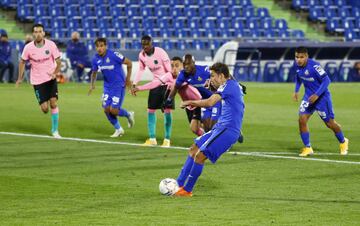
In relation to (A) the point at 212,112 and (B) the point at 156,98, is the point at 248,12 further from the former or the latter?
(A) the point at 212,112

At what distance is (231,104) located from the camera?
13.0 m

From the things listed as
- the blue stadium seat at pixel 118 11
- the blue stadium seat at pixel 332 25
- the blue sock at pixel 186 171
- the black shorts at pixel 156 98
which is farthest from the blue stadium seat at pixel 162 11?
the blue sock at pixel 186 171

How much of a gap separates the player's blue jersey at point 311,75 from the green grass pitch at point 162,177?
1.13 m

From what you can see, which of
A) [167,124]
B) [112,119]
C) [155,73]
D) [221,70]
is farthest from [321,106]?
[221,70]

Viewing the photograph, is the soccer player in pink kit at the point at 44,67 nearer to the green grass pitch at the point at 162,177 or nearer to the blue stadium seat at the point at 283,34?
the green grass pitch at the point at 162,177

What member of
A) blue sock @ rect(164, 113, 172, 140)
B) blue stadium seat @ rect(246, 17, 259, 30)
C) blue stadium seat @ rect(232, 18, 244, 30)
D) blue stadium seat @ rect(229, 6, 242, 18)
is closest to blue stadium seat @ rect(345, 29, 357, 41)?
blue stadium seat @ rect(246, 17, 259, 30)

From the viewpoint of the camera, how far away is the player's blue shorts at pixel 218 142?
1295cm

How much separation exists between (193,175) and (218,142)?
0.50 m

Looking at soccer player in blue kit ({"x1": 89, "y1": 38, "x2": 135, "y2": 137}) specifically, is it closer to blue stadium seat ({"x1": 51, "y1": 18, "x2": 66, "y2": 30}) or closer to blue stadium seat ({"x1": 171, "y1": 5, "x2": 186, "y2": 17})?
blue stadium seat ({"x1": 51, "y1": 18, "x2": 66, "y2": 30})

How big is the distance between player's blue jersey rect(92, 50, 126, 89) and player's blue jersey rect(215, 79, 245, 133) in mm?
9104

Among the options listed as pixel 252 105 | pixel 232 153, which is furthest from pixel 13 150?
pixel 252 105

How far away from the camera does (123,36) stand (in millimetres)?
47219

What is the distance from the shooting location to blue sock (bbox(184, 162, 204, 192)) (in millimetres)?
13000

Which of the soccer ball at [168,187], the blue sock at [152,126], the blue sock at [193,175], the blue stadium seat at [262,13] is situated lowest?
the blue stadium seat at [262,13]
